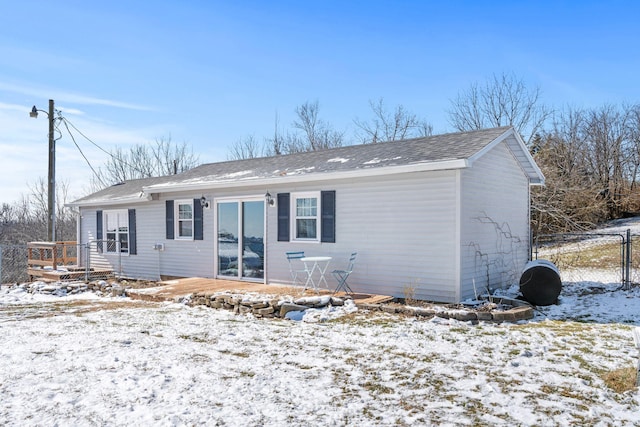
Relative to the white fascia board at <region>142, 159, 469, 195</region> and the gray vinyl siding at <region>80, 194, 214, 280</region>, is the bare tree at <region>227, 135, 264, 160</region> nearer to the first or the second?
the gray vinyl siding at <region>80, 194, 214, 280</region>

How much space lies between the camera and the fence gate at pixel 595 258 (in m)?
10.4

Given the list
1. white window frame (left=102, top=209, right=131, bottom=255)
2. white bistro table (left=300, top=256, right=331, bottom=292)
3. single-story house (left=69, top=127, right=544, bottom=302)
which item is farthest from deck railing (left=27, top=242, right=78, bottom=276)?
white bistro table (left=300, top=256, right=331, bottom=292)

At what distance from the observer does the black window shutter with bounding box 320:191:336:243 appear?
31.3ft

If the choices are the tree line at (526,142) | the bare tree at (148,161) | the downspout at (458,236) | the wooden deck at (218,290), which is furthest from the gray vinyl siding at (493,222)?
the bare tree at (148,161)

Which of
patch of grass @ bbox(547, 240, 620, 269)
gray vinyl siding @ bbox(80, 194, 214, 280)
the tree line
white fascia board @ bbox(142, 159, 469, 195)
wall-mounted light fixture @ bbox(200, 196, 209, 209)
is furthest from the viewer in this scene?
the tree line

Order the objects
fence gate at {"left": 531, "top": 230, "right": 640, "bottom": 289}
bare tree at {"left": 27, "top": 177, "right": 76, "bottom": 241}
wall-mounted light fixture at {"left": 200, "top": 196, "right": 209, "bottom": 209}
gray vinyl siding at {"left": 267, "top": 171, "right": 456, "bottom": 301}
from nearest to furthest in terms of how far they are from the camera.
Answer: gray vinyl siding at {"left": 267, "top": 171, "right": 456, "bottom": 301} < fence gate at {"left": 531, "top": 230, "right": 640, "bottom": 289} < wall-mounted light fixture at {"left": 200, "top": 196, "right": 209, "bottom": 209} < bare tree at {"left": 27, "top": 177, "right": 76, "bottom": 241}

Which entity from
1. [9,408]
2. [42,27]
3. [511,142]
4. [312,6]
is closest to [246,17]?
[312,6]

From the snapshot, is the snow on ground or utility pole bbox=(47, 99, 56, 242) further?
utility pole bbox=(47, 99, 56, 242)

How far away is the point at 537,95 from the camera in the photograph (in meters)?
24.3

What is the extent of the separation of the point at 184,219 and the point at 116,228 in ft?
11.1

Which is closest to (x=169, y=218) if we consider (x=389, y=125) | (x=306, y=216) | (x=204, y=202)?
(x=204, y=202)

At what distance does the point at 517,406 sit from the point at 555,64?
58.9 feet

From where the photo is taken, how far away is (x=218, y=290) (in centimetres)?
952

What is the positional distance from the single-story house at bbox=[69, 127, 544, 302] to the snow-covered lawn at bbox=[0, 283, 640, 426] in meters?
1.65
